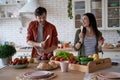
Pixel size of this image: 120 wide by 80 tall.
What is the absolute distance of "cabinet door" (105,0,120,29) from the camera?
4.68 meters

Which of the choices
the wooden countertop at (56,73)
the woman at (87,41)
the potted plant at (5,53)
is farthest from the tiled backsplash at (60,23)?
the wooden countertop at (56,73)

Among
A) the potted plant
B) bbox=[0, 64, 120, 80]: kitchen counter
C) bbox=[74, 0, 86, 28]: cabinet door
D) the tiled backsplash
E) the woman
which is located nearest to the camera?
bbox=[0, 64, 120, 80]: kitchen counter

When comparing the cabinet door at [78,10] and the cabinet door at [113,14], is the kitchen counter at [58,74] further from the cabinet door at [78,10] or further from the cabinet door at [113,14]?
the cabinet door at [78,10]

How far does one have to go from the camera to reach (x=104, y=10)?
185 inches

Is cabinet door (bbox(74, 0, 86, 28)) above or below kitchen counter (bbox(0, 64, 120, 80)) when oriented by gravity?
above

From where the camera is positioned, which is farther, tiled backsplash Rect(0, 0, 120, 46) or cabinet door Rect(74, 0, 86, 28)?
tiled backsplash Rect(0, 0, 120, 46)

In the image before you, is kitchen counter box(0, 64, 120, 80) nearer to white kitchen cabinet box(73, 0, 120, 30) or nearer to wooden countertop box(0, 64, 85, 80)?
wooden countertop box(0, 64, 85, 80)

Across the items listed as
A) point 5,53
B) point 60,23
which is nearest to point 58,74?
point 5,53

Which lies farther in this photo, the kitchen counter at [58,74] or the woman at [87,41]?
the woman at [87,41]

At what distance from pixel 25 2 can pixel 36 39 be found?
2450mm

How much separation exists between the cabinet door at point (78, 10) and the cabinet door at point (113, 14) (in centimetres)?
54

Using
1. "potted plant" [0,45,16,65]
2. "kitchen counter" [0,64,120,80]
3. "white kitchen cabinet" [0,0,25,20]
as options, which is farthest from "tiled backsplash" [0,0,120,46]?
"kitchen counter" [0,64,120,80]

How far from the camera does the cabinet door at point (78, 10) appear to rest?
4824mm

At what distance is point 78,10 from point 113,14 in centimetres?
78
